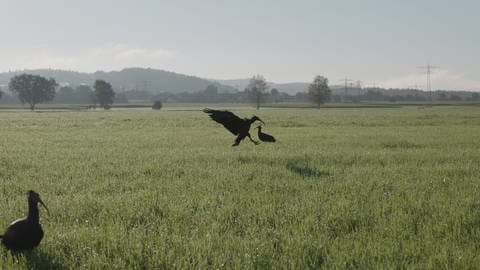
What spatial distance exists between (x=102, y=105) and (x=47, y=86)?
16970mm

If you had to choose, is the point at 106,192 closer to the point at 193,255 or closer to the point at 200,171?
Result: the point at 200,171

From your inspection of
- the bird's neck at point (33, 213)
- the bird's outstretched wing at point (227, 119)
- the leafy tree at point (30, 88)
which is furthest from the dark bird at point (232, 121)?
the leafy tree at point (30, 88)

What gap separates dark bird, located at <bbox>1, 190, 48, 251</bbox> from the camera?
4.09m

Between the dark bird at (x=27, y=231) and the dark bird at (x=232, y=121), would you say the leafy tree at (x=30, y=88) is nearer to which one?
the dark bird at (x=232, y=121)

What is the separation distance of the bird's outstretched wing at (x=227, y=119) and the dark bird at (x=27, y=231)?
7.26m

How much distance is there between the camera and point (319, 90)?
11538cm

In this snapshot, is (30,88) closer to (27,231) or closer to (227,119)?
(227,119)

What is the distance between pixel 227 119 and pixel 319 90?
349 feet

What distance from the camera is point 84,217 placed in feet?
19.1

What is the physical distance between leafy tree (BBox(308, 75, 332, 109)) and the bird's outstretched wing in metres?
106

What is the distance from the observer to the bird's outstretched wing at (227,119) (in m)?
11.6

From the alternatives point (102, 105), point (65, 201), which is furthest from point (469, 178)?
point (102, 105)

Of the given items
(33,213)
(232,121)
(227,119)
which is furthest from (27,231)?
(232,121)

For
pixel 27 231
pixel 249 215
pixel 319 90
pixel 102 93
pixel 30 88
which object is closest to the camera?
pixel 27 231
